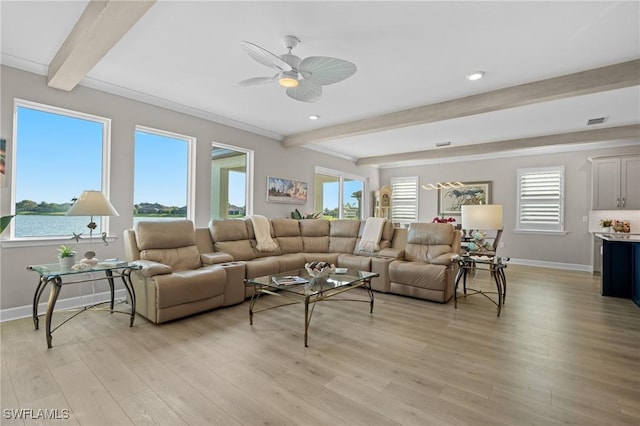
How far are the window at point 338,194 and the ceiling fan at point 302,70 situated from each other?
4.42 m

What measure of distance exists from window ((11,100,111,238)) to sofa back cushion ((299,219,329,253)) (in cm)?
306

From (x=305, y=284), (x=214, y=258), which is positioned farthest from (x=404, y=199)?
(x=305, y=284)

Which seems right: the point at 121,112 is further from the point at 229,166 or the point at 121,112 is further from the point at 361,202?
the point at 361,202

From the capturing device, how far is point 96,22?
228cm

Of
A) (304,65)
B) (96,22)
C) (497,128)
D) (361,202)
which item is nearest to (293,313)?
(304,65)

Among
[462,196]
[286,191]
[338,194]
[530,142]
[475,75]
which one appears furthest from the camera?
[338,194]

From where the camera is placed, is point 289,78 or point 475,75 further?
point 475,75

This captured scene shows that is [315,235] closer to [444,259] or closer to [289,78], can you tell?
[444,259]

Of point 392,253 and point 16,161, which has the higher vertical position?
point 16,161

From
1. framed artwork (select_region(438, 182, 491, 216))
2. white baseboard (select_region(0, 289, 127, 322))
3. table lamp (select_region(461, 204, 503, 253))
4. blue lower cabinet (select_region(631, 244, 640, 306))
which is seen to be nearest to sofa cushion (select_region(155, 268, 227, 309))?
white baseboard (select_region(0, 289, 127, 322))

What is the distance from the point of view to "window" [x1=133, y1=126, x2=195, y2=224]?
4398 mm

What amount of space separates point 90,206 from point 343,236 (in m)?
3.77

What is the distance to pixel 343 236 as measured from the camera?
5652mm

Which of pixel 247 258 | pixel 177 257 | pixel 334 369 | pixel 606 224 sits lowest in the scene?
pixel 334 369
